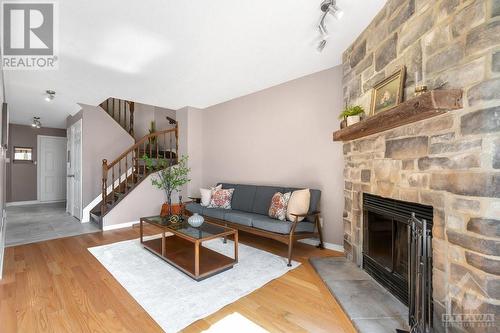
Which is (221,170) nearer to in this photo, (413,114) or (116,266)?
(116,266)

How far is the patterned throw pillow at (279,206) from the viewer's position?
10.8 feet

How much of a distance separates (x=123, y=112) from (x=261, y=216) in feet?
17.8

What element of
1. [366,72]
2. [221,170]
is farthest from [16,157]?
[366,72]

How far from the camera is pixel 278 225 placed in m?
3.00

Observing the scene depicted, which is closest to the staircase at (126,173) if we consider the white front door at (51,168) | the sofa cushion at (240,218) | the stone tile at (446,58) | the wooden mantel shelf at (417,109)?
the sofa cushion at (240,218)

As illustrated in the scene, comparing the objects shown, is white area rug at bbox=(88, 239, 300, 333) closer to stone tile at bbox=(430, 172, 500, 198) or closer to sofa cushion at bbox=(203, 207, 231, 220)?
sofa cushion at bbox=(203, 207, 231, 220)

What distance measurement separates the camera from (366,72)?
99.5 inches

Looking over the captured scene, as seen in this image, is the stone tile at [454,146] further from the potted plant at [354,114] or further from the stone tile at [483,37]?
the potted plant at [354,114]

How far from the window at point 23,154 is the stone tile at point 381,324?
9.70 metres

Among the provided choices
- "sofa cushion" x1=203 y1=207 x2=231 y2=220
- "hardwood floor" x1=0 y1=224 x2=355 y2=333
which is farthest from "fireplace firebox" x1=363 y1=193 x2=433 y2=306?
"sofa cushion" x1=203 y1=207 x2=231 y2=220

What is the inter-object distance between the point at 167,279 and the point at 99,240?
209 cm

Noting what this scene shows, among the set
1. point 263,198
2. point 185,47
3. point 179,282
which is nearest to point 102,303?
point 179,282

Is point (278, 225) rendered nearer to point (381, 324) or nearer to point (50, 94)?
point (381, 324)

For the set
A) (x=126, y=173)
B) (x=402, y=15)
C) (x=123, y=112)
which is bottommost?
(x=126, y=173)
